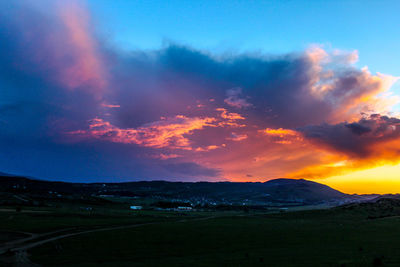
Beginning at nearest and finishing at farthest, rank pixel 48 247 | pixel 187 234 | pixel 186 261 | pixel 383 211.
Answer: pixel 186 261, pixel 48 247, pixel 187 234, pixel 383 211

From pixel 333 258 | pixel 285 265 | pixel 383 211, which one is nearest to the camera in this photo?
pixel 285 265

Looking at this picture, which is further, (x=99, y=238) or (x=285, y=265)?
(x=99, y=238)

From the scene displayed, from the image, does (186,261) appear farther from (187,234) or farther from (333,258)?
(187,234)

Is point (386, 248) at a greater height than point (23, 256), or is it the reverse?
point (386, 248)

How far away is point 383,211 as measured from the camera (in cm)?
10919

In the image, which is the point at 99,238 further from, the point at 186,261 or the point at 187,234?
the point at 186,261

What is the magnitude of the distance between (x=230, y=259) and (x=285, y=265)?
8.24 meters

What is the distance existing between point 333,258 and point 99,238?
4189cm

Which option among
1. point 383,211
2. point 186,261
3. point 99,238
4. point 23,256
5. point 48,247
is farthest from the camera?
point 383,211

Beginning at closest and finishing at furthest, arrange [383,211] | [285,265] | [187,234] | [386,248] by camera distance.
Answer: [285,265]
[386,248]
[187,234]
[383,211]

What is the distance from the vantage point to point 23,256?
43.4 meters

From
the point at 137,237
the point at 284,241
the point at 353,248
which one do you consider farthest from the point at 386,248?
the point at 137,237

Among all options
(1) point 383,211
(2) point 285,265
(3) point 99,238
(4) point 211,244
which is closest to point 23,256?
(3) point 99,238

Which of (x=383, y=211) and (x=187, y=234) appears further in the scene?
(x=383, y=211)
